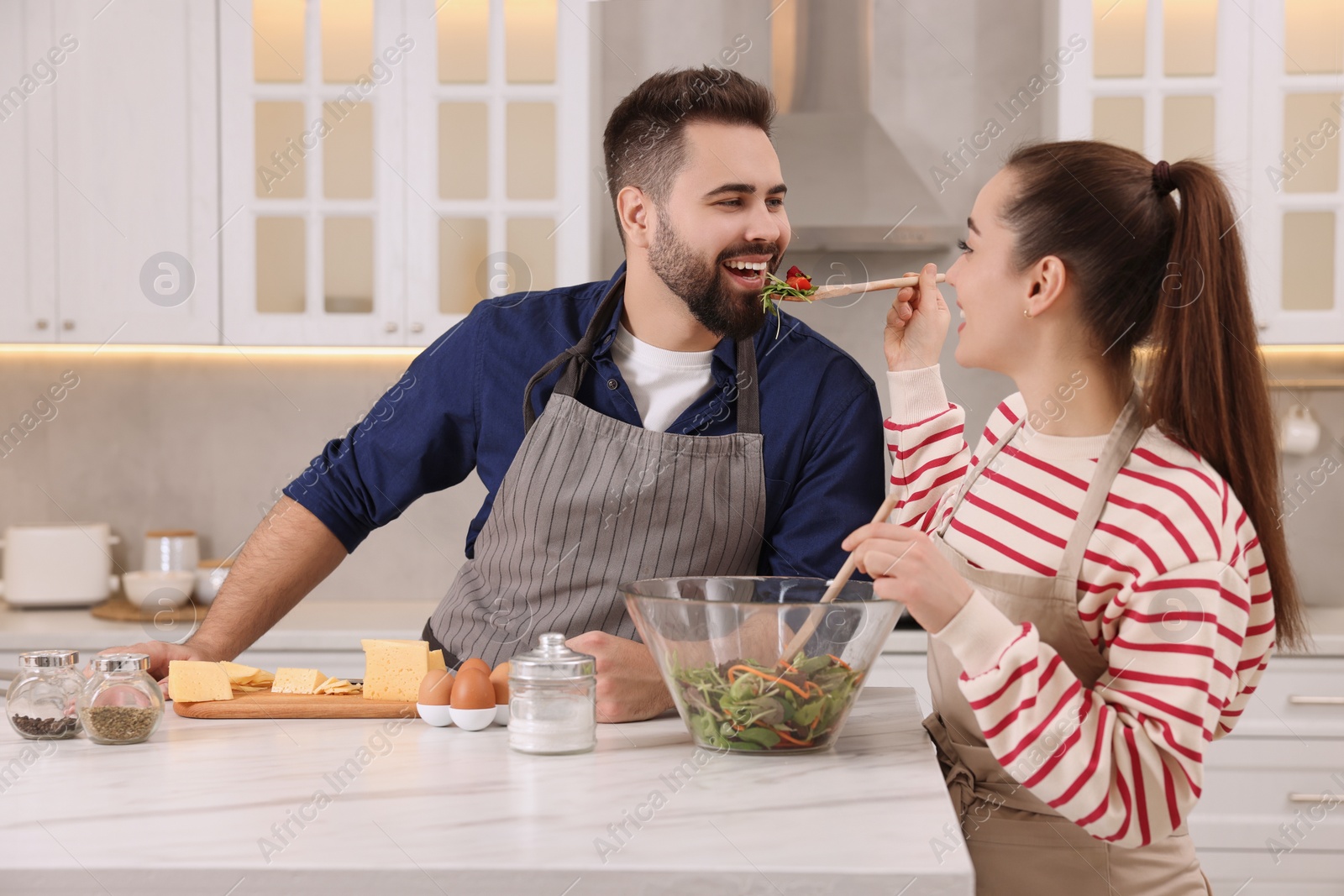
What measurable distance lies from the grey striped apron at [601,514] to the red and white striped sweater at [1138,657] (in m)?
0.54

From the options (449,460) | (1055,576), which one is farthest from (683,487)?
(1055,576)

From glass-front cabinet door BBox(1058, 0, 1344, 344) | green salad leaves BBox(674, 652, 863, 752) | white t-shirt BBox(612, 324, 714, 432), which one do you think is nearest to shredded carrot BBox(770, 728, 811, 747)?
green salad leaves BBox(674, 652, 863, 752)

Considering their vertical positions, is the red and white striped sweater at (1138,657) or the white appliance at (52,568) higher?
the red and white striped sweater at (1138,657)

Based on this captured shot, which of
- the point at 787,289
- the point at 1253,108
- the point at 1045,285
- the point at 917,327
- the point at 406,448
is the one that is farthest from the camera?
the point at 1253,108

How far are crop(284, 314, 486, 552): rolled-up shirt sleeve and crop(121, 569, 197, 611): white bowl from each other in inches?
50.3

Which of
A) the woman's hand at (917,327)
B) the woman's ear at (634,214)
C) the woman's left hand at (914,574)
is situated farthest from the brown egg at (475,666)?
the woman's ear at (634,214)

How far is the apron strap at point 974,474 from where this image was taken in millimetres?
1276

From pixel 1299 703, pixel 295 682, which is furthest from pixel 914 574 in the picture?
pixel 1299 703

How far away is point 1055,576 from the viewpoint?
1102 mm

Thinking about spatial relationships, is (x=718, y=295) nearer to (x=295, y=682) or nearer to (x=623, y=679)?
(x=623, y=679)

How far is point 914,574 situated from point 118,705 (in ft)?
2.52

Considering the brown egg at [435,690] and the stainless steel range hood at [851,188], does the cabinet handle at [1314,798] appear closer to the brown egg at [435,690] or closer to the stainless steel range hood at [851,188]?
the stainless steel range hood at [851,188]

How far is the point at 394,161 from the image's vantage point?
2.82m

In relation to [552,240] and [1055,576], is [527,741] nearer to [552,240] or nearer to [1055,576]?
[1055,576]
